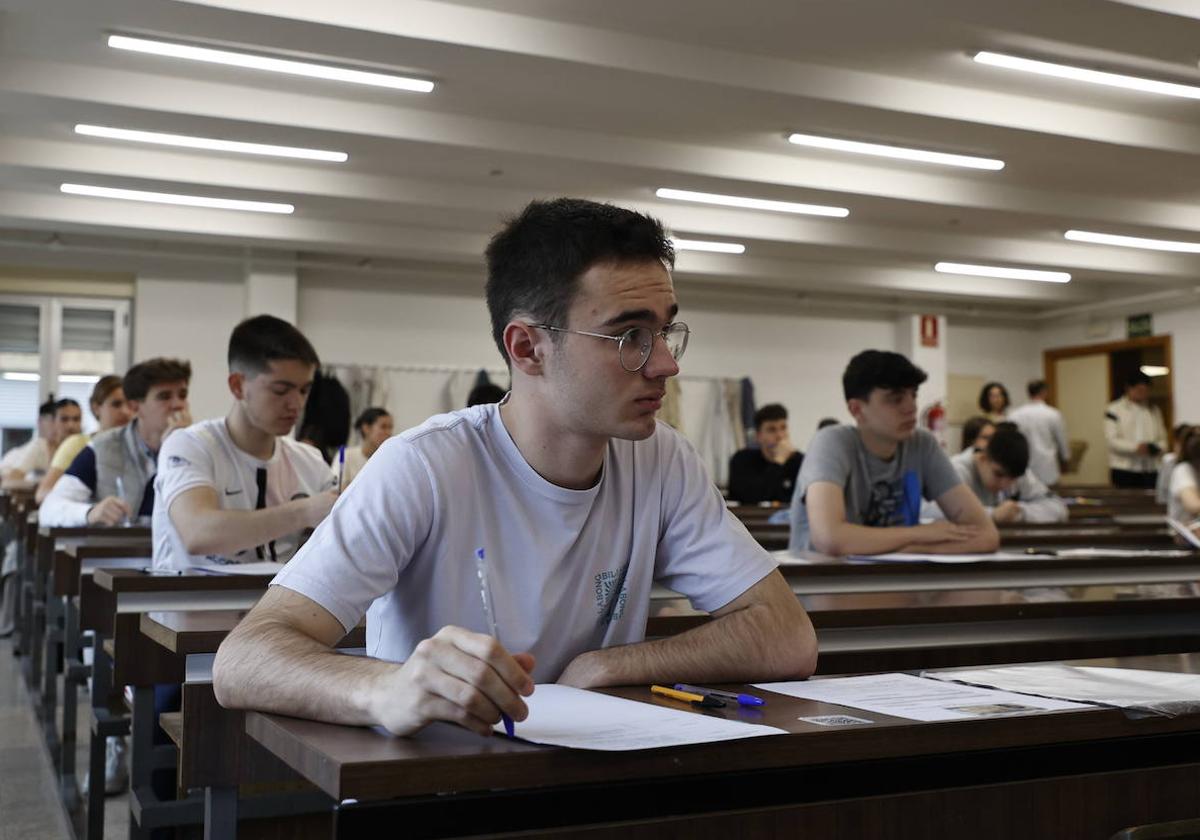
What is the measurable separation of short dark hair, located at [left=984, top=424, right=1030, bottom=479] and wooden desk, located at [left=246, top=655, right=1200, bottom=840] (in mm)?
3775

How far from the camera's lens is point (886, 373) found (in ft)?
11.3

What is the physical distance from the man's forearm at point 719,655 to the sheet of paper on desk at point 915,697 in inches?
1.9

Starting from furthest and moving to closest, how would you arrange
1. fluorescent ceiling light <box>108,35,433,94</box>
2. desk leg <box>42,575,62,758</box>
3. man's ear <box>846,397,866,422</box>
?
1. fluorescent ceiling light <box>108,35,433,94</box>
2. desk leg <box>42,575,62,758</box>
3. man's ear <box>846,397,866,422</box>

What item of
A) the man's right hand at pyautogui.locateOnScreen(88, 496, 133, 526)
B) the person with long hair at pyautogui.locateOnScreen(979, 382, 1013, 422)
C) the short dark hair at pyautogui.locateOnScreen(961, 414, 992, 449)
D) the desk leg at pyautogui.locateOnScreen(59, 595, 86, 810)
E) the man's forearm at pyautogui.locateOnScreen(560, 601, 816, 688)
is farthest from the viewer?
the person with long hair at pyautogui.locateOnScreen(979, 382, 1013, 422)

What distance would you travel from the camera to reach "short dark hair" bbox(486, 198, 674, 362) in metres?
1.52

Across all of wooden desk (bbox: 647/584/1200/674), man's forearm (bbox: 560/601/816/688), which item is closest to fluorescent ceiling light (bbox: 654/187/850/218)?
wooden desk (bbox: 647/584/1200/674)

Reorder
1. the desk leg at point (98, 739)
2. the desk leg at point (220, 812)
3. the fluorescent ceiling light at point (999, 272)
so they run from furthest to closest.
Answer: the fluorescent ceiling light at point (999, 272) < the desk leg at point (98, 739) < the desk leg at point (220, 812)

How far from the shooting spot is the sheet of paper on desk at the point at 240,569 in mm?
2568

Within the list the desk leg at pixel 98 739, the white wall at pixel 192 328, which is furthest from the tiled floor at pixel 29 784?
the white wall at pixel 192 328

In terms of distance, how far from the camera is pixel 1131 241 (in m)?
11.2

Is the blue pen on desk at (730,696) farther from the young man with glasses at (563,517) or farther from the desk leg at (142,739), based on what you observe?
the desk leg at (142,739)

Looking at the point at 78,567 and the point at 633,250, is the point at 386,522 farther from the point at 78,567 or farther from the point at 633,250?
the point at 78,567

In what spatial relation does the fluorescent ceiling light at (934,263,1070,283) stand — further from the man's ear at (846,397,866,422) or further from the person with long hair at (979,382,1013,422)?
the man's ear at (846,397,866,422)

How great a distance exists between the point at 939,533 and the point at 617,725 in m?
2.55
